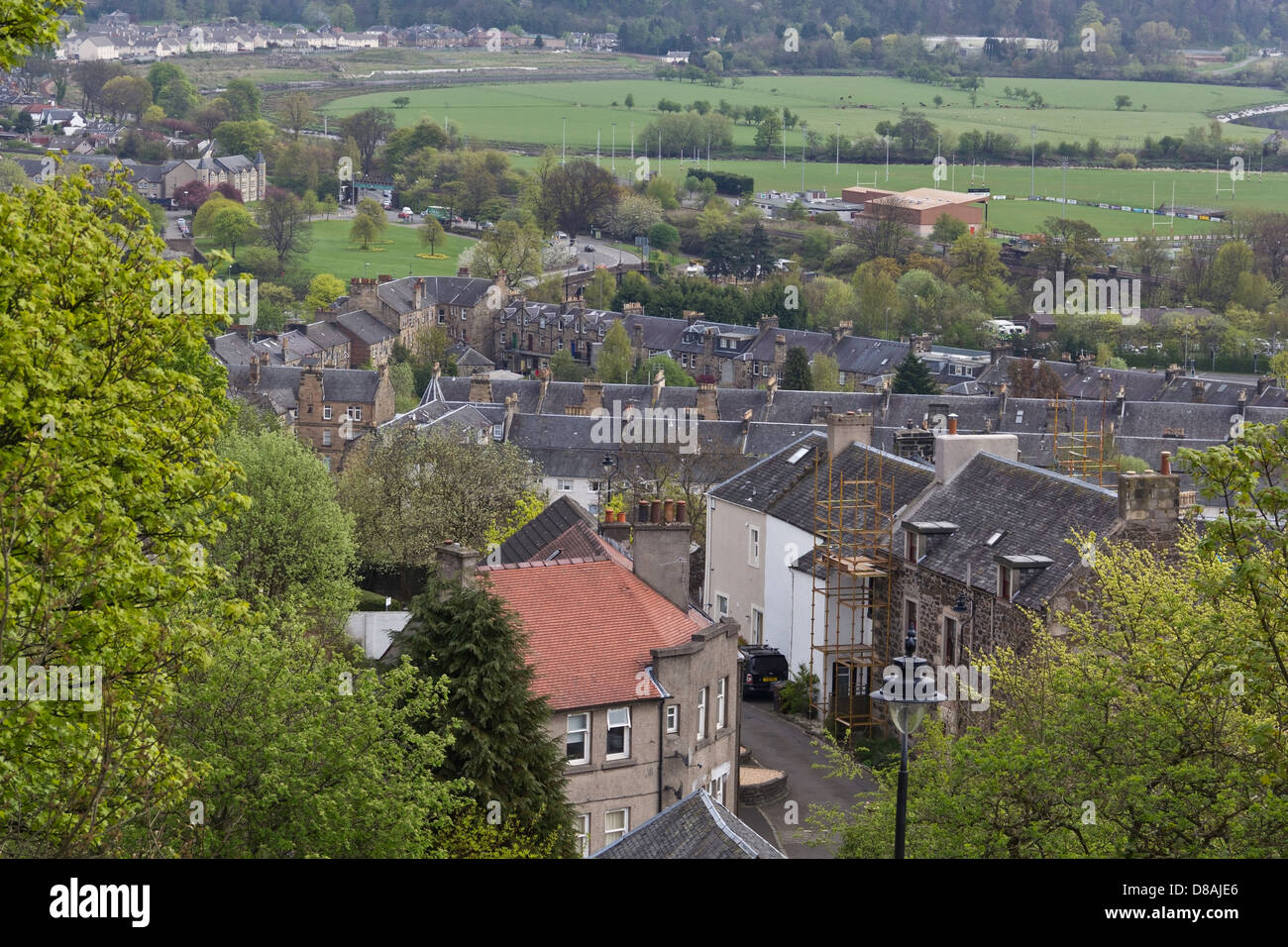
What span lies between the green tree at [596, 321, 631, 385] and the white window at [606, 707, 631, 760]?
96.4 meters

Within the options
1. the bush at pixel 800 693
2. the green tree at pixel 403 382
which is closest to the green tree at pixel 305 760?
the bush at pixel 800 693

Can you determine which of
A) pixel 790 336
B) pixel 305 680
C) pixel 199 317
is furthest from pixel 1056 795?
pixel 790 336

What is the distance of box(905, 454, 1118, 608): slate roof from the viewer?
4159 centimetres

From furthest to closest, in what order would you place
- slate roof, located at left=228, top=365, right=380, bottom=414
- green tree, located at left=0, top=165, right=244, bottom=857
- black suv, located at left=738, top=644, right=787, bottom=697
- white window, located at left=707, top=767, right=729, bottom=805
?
slate roof, located at left=228, top=365, right=380, bottom=414, black suv, located at left=738, top=644, right=787, bottom=697, white window, located at left=707, top=767, right=729, bottom=805, green tree, located at left=0, top=165, right=244, bottom=857

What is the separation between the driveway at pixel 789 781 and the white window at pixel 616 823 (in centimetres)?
401

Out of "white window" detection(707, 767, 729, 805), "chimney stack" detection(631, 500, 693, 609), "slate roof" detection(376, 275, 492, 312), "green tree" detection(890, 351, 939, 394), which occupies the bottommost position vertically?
"white window" detection(707, 767, 729, 805)

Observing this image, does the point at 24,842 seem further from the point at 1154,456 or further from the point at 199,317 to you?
the point at 1154,456

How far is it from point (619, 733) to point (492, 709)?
7016 mm

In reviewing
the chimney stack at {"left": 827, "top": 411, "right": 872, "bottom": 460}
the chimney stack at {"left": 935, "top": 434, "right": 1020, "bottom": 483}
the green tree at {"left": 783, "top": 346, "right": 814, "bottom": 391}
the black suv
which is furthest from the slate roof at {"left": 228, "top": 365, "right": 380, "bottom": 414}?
the chimney stack at {"left": 935, "top": 434, "right": 1020, "bottom": 483}

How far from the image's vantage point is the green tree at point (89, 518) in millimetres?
17500

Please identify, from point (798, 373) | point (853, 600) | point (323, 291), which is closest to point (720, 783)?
point (853, 600)

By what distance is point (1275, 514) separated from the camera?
18.3m

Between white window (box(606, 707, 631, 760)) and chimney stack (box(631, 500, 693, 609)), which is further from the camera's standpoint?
chimney stack (box(631, 500, 693, 609))

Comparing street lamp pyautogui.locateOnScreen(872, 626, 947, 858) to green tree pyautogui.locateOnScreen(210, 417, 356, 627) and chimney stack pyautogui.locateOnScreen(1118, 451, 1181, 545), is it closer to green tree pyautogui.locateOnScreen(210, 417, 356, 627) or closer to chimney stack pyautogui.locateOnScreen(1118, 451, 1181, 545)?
chimney stack pyautogui.locateOnScreen(1118, 451, 1181, 545)
